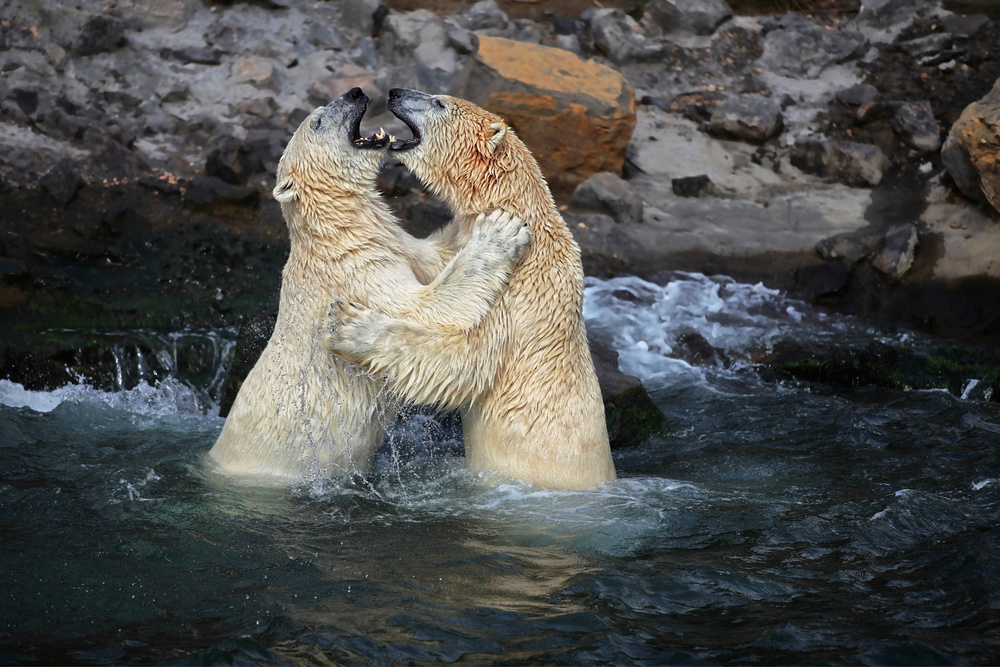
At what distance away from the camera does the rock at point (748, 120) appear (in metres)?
12.5

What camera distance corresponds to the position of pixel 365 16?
44.9 feet

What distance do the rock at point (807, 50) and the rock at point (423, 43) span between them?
15.2 ft

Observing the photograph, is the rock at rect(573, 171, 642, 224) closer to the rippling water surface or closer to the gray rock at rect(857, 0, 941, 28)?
the rippling water surface

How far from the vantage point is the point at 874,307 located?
9.98 meters

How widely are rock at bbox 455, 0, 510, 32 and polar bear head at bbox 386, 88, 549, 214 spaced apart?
9533mm

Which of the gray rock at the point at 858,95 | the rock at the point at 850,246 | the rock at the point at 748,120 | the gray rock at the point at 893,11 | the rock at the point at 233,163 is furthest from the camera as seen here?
the gray rock at the point at 893,11

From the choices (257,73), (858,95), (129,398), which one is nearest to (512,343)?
(129,398)

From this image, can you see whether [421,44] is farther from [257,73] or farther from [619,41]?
[619,41]

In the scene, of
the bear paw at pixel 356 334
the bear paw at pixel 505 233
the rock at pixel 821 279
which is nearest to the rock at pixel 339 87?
the rock at pixel 821 279

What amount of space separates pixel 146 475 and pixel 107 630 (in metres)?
1.88

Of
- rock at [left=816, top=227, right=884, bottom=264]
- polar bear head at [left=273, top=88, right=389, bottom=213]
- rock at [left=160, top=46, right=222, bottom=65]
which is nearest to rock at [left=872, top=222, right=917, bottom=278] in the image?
rock at [left=816, top=227, right=884, bottom=264]

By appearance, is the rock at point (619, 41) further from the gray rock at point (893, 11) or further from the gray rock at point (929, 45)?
the gray rock at point (929, 45)

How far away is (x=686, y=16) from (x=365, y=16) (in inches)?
197

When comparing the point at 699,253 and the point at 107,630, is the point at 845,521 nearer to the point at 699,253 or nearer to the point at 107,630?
the point at 107,630
